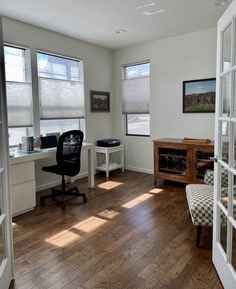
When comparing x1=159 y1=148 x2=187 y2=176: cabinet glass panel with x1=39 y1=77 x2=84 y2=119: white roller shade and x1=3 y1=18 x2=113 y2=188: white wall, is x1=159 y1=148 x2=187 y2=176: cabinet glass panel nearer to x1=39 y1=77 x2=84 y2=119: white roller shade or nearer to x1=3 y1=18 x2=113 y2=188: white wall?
x1=3 y1=18 x2=113 y2=188: white wall

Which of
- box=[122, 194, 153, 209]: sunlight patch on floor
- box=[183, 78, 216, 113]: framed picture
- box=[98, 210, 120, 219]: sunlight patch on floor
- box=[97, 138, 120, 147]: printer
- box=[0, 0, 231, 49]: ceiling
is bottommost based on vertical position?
box=[98, 210, 120, 219]: sunlight patch on floor

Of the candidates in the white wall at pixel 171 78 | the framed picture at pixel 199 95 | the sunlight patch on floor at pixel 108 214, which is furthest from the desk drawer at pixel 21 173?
the framed picture at pixel 199 95

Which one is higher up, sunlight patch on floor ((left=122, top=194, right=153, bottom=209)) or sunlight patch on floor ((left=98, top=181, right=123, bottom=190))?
sunlight patch on floor ((left=98, top=181, right=123, bottom=190))

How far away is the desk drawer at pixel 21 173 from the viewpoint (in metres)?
3.09

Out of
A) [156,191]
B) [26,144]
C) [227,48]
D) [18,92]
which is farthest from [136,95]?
[227,48]

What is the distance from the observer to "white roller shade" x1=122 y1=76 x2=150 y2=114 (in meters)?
5.06

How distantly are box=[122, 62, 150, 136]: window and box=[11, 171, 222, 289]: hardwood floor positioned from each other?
196cm

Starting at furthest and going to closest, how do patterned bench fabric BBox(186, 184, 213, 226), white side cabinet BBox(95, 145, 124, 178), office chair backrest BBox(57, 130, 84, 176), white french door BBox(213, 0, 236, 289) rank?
white side cabinet BBox(95, 145, 124, 178) → office chair backrest BBox(57, 130, 84, 176) → patterned bench fabric BBox(186, 184, 213, 226) → white french door BBox(213, 0, 236, 289)

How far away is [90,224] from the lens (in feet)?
9.52

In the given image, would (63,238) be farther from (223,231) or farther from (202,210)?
(223,231)

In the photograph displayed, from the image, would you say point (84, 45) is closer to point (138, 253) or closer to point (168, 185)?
point (168, 185)

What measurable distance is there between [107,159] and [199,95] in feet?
6.85

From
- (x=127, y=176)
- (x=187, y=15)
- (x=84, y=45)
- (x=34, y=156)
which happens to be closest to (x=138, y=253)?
(x=34, y=156)

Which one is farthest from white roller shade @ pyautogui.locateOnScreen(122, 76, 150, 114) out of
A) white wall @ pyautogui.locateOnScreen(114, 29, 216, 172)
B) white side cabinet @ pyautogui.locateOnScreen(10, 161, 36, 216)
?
white side cabinet @ pyautogui.locateOnScreen(10, 161, 36, 216)
